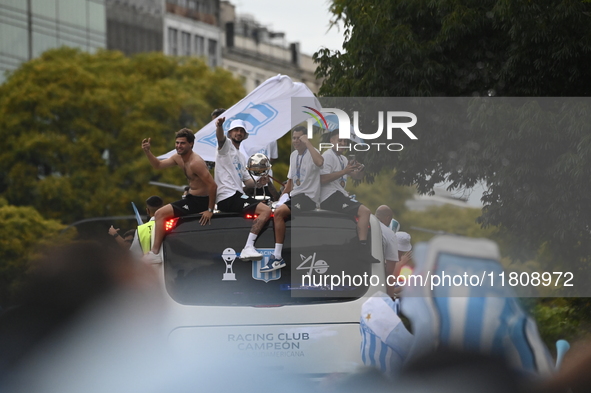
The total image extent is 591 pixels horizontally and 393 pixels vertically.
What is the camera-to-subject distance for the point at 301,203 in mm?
7289

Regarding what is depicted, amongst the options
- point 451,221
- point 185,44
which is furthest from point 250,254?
point 185,44

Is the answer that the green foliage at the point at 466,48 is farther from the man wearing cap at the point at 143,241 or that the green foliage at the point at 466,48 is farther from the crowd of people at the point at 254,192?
the man wearing cap at the point at 143,241

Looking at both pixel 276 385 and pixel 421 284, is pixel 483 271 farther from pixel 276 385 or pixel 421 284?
pixel 276 385

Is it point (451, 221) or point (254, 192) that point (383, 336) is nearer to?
point (254, 192)

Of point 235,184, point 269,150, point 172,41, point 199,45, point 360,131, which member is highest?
point 199,45

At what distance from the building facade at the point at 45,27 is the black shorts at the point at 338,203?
42.8 metres

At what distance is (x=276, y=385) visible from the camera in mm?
4062

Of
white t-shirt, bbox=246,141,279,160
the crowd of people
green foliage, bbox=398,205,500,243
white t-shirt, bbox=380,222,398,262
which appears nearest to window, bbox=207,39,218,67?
green foliage, bbox=398,205,500,243

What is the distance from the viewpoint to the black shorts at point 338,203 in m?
7.16

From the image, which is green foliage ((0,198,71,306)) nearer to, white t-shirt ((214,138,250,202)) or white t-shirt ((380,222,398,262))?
white t-shirt ((214,138,250,202))

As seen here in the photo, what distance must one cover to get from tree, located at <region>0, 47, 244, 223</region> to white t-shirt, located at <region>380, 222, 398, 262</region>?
3271 centimetres

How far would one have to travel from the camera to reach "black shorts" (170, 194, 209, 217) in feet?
23.2

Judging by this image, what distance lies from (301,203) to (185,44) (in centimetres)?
6100

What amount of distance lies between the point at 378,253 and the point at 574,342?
3763 millimetres
